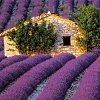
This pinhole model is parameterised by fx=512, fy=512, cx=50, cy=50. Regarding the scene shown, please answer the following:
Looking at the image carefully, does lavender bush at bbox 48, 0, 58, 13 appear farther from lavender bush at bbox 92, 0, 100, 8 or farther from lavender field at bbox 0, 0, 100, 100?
lavender field at bbox 0, 0, 100, 100

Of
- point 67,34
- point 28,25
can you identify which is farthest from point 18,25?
point 67,34

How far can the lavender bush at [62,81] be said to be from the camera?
13.5 metres

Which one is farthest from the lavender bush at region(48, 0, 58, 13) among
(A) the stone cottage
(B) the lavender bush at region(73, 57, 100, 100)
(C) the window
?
(B) the lavender bush at region(73, 57, 100, 100)

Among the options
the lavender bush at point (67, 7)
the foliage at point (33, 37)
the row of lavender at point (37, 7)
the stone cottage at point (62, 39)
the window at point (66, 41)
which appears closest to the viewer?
the foliage at point (33, 37)

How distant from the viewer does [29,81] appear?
1545 cm

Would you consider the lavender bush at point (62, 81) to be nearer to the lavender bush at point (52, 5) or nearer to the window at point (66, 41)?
the window at point (66, 41)

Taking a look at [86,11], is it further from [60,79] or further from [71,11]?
[60,79]

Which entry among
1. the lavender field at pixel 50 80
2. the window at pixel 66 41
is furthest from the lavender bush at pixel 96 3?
the lavender field at pixel 50 80

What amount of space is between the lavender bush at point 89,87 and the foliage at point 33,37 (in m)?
12.2

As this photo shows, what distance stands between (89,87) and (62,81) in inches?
55.1

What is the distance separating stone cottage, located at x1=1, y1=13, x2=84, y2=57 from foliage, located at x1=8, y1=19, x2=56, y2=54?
1.36 feet

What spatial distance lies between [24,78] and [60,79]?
1.15 metres

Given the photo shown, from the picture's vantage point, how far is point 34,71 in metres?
17.2

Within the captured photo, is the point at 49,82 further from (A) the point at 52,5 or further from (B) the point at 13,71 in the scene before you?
(A) the point at 52,5
